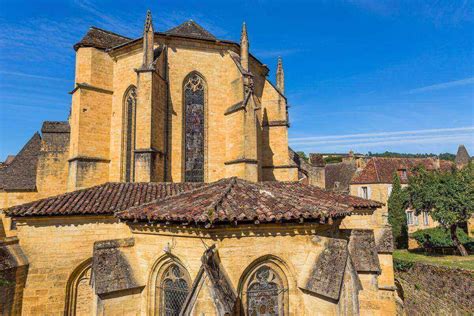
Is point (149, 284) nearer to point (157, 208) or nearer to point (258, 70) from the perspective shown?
point (157, 208)

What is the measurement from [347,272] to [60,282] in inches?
365

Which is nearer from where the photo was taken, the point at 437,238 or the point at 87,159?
the point at 87,159

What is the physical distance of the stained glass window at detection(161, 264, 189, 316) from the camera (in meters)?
6.64

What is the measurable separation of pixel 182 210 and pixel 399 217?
91.8ft

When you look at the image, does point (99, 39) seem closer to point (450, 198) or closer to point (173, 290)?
point (173, 290)

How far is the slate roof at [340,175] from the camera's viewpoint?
40597mm

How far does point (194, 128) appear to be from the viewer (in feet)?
50.4

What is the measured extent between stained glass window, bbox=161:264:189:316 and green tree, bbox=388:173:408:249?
2714cm

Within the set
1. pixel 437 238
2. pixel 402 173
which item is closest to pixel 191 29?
pixel 437 238

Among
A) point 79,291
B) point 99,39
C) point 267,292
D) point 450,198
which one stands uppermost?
point 99,39

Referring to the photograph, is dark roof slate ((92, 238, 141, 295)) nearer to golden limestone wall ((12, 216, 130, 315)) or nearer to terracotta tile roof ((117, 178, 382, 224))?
terracotta tile roof ((117, 178, 382, 224))

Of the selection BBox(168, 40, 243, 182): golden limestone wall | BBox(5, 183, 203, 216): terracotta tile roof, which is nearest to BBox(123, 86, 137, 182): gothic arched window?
BBox(168, 40, 243, 182): golden limestone wall

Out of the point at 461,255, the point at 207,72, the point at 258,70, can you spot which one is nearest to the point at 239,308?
the point at 207,72

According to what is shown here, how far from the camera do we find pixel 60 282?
989 centimetres
